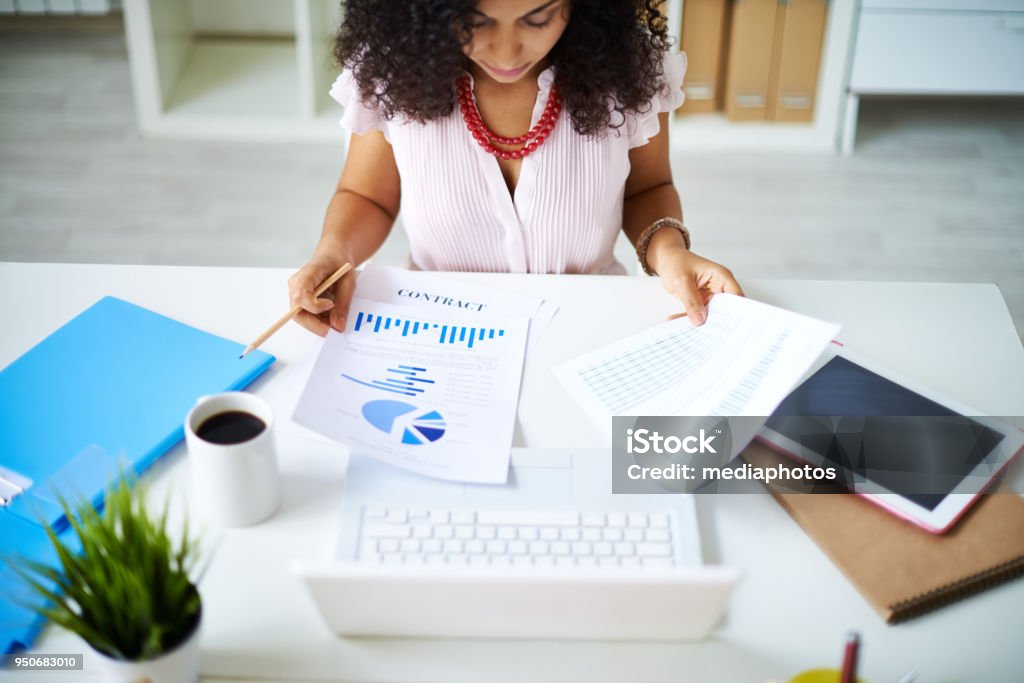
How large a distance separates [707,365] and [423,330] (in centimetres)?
33

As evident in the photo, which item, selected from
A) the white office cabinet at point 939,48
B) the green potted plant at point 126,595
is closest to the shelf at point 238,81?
the white office cabinet at point 939,48

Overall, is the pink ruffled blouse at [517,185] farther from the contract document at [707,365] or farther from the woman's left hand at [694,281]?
the contract document at [707,365]

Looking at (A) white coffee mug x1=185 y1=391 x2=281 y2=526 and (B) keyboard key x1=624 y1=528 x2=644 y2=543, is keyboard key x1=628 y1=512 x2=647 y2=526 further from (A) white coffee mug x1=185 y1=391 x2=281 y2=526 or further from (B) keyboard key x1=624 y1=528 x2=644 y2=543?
(A) white coffee mug x1=185 y1=391 x2=281 y2=526

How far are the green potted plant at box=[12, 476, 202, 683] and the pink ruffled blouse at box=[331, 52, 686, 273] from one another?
27.2 inches

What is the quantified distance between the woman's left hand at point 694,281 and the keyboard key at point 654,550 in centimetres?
33

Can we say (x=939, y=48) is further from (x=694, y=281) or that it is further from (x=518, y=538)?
(x=518, y=538)

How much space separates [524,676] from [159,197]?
2.30 meters

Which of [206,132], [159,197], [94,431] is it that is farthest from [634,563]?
[206,132]

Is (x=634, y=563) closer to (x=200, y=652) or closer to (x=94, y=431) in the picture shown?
(x=200, y=652)

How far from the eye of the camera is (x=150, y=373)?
1056mm

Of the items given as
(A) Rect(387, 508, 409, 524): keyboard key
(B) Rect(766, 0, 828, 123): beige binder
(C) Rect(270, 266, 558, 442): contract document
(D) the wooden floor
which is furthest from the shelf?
(A) Rect(387, 508, 409, 524): keyboard key

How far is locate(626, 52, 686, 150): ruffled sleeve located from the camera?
129 centimetres

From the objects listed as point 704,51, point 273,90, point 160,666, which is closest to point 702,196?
point 704,51

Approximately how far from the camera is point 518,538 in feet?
2.84
